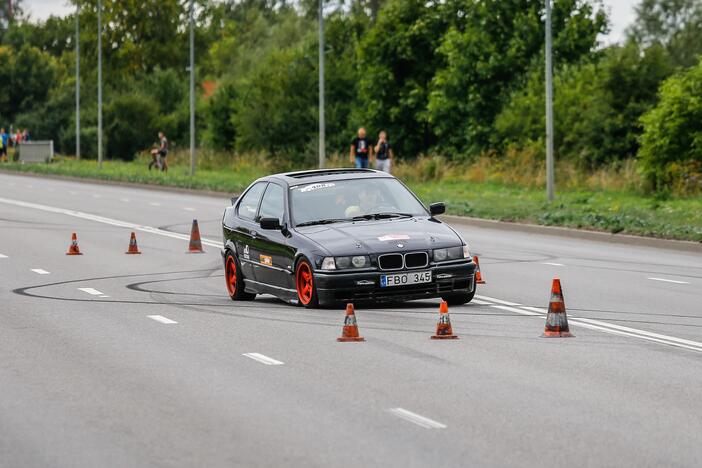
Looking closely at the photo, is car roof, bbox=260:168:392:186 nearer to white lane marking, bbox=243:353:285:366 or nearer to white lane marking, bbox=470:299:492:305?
white lane marking, bbox=470:299:492:305

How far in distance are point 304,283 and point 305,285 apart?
0.04 metres

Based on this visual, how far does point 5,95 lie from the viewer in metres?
90.0

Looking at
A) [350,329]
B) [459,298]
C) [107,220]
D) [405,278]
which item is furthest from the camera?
[107,220]

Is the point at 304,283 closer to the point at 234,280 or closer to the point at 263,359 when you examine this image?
the point at 234,280

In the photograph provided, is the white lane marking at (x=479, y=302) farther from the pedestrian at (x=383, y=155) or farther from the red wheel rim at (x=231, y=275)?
the pedestrian at (x=383, y=155)

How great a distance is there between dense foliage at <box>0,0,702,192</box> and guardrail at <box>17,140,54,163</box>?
749 cm

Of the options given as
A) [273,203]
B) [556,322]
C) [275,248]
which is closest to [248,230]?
[273,203]

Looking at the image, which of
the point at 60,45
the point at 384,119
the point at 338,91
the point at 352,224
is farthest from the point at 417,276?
the point at 60,45

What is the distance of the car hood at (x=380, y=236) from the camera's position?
46.5 feet

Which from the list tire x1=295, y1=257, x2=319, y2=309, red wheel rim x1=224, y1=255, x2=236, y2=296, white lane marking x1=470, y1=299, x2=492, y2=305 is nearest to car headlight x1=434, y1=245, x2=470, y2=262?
white lane marking x1=470, y1=299, x2=492, y2=305

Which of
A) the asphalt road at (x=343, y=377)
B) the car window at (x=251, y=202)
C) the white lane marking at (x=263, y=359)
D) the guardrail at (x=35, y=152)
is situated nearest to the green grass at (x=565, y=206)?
the asphalt road at (x=343, y=377)

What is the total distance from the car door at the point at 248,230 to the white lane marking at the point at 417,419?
695 cm

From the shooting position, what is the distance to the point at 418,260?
14.2 metres

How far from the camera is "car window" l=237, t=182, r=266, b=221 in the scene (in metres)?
16.2
